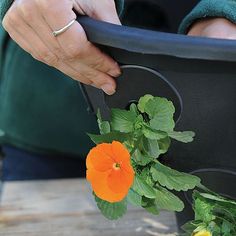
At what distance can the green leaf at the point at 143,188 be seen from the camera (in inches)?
32.7

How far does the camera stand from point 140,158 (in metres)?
0.85

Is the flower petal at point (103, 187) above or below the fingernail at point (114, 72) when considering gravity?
below

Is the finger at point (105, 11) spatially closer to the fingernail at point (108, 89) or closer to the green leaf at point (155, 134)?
the fingernail at point (108, 89)

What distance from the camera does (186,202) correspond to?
1.06 m

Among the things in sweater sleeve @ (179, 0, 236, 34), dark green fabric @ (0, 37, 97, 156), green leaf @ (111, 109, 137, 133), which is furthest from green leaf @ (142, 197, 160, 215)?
dark green fabric @ (0, 37, 97, 156)

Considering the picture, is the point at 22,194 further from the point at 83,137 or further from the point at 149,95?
the point at 149,95

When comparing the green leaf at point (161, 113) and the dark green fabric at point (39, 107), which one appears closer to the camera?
the green leaf at point (161, 113)

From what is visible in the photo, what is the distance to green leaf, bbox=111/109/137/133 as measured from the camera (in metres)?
0.85

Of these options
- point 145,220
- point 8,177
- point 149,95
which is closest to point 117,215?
point 149,95

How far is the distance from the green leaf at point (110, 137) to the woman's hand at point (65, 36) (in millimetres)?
108

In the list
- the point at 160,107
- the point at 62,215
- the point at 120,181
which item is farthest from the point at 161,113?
the point at 62,215

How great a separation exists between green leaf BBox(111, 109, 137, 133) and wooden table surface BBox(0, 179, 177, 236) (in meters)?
0.64

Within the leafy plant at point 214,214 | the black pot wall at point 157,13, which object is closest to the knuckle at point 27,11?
the leafy plant at point 214,214

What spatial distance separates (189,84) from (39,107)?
0.97 m
